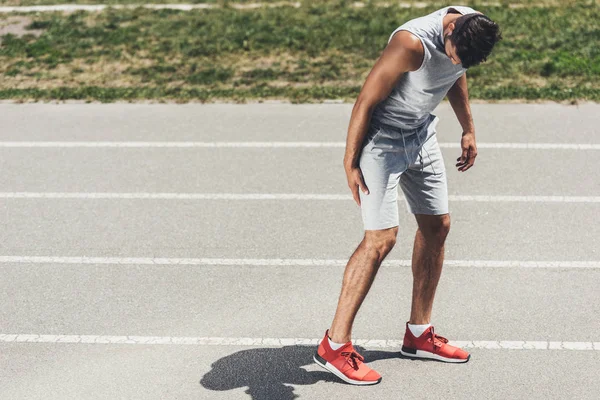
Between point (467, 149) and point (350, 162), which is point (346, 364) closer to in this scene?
point (350, 162)

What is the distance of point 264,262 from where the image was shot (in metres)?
6.38

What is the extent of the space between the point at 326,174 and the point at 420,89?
3.75 m

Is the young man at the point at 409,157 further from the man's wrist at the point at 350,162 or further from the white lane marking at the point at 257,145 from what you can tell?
the white lane marking at the point at 257,145

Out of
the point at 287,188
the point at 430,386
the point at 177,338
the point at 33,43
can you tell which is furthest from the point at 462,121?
the point at 33,43

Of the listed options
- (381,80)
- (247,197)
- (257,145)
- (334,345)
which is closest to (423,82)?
(381,80)

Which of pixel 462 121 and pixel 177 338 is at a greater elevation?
pixel 462 121

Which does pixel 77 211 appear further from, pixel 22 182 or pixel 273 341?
pixel 273 341

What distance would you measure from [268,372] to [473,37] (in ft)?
7.17

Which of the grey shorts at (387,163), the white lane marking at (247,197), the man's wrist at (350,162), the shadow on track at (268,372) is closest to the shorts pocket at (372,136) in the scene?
the grey shorts at (387,163)

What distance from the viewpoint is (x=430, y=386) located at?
4805mm

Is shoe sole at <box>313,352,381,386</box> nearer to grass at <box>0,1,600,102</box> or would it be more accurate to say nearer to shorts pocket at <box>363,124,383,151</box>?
shorts pocket at <box>363,124,383,151</box>

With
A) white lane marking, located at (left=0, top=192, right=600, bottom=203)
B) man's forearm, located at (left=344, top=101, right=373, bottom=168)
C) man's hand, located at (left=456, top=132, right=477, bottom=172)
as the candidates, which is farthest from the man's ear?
white lane marking, located at (left=0, top=192, right=600, bottom=203)

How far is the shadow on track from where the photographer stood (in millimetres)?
4805

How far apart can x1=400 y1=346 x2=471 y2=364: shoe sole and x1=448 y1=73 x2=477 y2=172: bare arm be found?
43.3 inches
